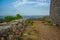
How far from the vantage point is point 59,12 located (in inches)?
300

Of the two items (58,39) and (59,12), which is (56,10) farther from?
(58,39)

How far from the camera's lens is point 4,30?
2.49 metres

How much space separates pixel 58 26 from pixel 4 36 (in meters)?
5.39

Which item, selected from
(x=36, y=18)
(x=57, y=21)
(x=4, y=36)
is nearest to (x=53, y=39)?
(x=4, y=36)

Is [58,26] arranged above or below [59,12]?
below

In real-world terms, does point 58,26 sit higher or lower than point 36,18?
higher

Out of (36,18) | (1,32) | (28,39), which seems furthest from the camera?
(36,18)

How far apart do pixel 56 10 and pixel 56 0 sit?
0.53 meters

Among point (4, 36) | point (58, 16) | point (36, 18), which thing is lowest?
point (36, 18)

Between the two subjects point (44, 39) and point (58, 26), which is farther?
point (58, 26)

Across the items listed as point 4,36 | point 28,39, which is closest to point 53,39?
point 28,39

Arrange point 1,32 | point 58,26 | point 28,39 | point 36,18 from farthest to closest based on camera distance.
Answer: point 36,18 < point 58,26 < point 28,39 < point 1,32

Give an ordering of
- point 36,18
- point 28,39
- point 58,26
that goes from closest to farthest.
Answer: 1. point 28,39
2. point 58,26
3. point 36,18

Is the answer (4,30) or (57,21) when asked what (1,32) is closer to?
(4,30)
